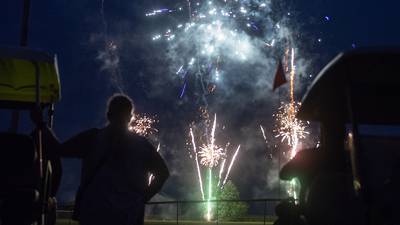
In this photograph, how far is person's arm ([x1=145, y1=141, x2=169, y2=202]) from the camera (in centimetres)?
471

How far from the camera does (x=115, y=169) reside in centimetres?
448

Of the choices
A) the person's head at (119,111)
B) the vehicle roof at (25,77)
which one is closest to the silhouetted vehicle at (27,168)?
the vehicle roof at (25,77)

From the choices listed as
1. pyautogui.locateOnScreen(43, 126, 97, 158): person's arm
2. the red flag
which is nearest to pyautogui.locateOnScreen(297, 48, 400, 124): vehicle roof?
pyautogui.locateOnScreen(43, 126, 97, 158): person's arm

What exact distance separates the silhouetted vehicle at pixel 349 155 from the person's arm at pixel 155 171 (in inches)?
55.4

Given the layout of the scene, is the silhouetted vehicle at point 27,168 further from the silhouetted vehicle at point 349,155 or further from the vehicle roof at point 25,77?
the silhouetted vehicle at point 349,155

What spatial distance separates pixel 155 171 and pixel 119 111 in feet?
2.02

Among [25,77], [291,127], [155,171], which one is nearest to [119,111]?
[155,171]

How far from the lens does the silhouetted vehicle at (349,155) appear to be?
4523mm

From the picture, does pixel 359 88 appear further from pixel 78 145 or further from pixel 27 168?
pixel 27 168

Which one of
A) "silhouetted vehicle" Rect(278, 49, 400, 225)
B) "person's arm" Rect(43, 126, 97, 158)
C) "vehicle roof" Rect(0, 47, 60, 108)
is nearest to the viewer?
"silhouetted vehicle" Rect(278, 49, 400, 225)

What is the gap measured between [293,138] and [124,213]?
1329 inches

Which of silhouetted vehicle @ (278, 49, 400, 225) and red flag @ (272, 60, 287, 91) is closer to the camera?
silhouetted vehicle @ (278, 49, 400, 225)

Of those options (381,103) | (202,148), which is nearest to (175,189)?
(202,148)

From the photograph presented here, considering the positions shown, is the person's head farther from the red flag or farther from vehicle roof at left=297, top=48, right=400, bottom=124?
the red flag
